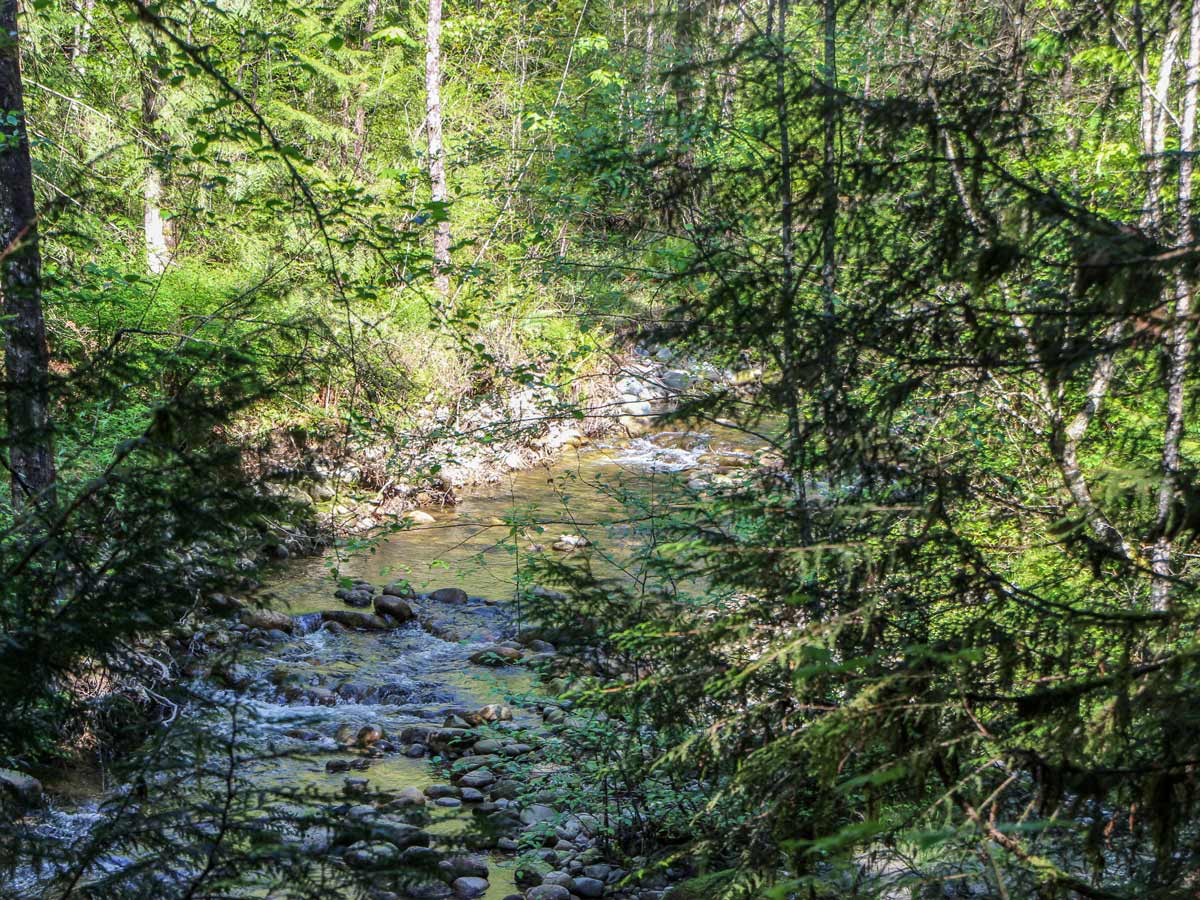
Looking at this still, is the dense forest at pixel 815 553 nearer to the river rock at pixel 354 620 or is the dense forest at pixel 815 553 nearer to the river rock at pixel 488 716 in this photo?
the river rock at pixel 488 716

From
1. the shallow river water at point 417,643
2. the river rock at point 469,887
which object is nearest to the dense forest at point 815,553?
the river rock at point 469,887

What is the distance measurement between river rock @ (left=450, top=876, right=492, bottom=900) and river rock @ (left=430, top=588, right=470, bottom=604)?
490cm

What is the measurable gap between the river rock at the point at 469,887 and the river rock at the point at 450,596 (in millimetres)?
4898

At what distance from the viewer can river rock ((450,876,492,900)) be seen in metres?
5.39

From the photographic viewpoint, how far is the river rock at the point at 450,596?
1032cm

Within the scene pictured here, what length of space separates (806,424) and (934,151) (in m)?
0.86

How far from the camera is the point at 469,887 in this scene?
17.8ft

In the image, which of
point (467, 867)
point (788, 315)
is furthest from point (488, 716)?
point (788, 315)

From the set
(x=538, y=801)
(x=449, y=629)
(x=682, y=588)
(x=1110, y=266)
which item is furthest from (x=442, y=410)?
(x=1110, y=266)

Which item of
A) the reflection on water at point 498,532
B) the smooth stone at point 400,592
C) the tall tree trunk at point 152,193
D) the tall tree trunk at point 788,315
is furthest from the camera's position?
the tall tree trunk at point 152,193

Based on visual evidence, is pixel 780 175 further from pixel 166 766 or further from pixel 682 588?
pixel 682 588

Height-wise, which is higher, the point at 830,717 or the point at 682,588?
the point at 830,717

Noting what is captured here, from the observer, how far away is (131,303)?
36.0 ft

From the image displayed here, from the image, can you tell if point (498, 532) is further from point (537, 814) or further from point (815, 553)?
point (815, 553)
